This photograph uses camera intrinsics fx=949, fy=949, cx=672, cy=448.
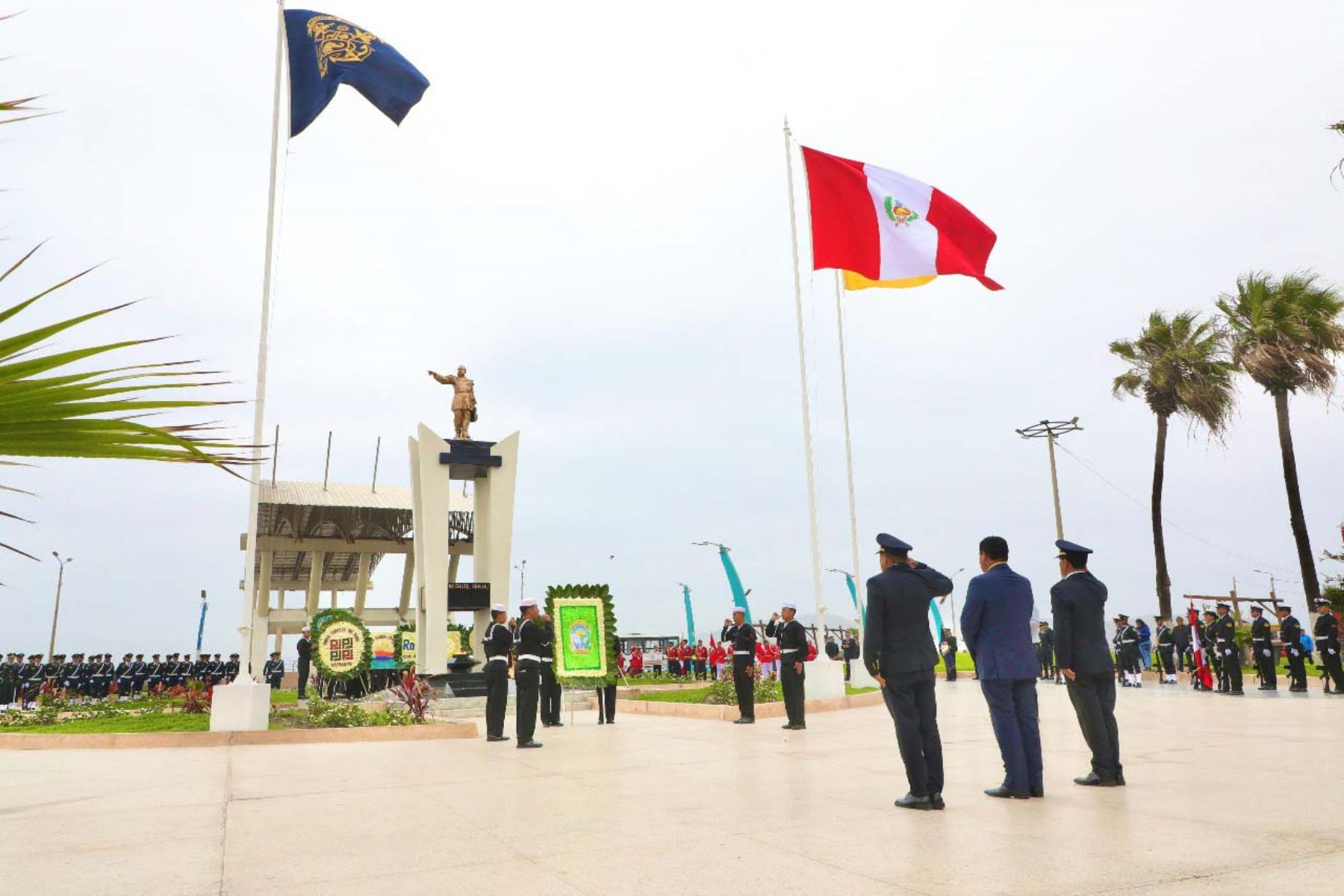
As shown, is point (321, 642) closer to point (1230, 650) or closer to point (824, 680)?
point (824, 680)

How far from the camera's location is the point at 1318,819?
5770 millimetres

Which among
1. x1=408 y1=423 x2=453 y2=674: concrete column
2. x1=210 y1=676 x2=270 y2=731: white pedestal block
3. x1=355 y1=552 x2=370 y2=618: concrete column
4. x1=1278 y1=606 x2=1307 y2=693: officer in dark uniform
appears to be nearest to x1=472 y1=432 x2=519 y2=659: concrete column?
x1=408 y1=423 x2=453 y2=674: concrete column

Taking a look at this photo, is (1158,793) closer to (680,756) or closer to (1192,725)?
(680,756)

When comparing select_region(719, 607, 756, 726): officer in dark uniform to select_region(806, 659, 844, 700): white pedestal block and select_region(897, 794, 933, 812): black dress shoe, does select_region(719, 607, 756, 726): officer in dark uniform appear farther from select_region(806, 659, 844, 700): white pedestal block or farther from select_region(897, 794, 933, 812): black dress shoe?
select_region(897, 794, 933, 812): black dress shoe

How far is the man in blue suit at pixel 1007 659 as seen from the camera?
6980 millimetres

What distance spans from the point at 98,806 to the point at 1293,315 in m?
32.6

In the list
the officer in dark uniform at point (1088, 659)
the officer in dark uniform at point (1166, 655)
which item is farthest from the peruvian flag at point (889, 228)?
the officer in dark uniform at point (1166, 655)

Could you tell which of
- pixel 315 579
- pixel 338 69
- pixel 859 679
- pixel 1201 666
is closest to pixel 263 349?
pixel 338 69

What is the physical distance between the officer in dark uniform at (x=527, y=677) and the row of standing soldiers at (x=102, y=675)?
22566 mm

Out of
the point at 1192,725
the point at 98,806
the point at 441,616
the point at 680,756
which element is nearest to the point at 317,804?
the point at 98,806

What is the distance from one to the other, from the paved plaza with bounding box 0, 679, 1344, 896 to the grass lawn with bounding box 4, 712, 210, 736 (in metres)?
3.13

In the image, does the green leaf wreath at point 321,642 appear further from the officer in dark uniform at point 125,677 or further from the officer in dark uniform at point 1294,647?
the officer in dark uniform at point 1294,647

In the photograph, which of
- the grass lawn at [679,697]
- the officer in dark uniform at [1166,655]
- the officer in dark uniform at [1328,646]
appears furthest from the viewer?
the officer in dark uniform at [1166,655]

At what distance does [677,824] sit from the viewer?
6098mm
